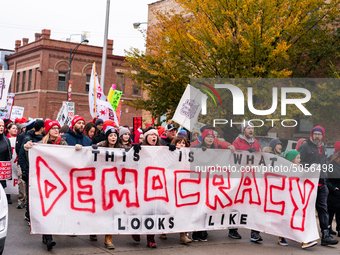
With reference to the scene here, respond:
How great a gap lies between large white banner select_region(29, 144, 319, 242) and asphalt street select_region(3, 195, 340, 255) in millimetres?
243

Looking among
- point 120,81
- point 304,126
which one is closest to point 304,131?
point 304,126

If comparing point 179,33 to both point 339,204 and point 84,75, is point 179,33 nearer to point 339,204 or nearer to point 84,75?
point 339,204

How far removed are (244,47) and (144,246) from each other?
28.5ft

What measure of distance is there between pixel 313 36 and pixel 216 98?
5268 mm

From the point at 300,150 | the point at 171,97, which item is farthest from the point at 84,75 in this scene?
the point at 300,150

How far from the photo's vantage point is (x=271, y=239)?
6859 mm

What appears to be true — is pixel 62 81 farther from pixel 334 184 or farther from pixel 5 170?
pixel 334 184

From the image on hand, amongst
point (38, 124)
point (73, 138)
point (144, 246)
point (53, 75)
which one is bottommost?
point (144, 246)

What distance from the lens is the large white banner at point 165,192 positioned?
5.62 metres

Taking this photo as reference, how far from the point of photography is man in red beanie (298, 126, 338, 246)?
6656 millimetres

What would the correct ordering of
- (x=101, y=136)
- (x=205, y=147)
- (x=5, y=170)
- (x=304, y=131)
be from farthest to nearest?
(x=304, y=131) < (x=101, y=136) < (x=5, y=170) < (x=205, y=147)

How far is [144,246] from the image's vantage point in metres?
5.97

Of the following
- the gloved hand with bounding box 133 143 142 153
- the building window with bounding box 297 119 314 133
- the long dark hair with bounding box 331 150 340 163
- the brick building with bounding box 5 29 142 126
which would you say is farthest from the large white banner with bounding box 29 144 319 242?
the brick building with bounding box 5 29 142 126

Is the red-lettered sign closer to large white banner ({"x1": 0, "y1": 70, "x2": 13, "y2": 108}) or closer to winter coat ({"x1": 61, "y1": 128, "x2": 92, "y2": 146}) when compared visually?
winter coat ({"x1": 61, "y1": 128, "x2": 92, "y2": 146})
